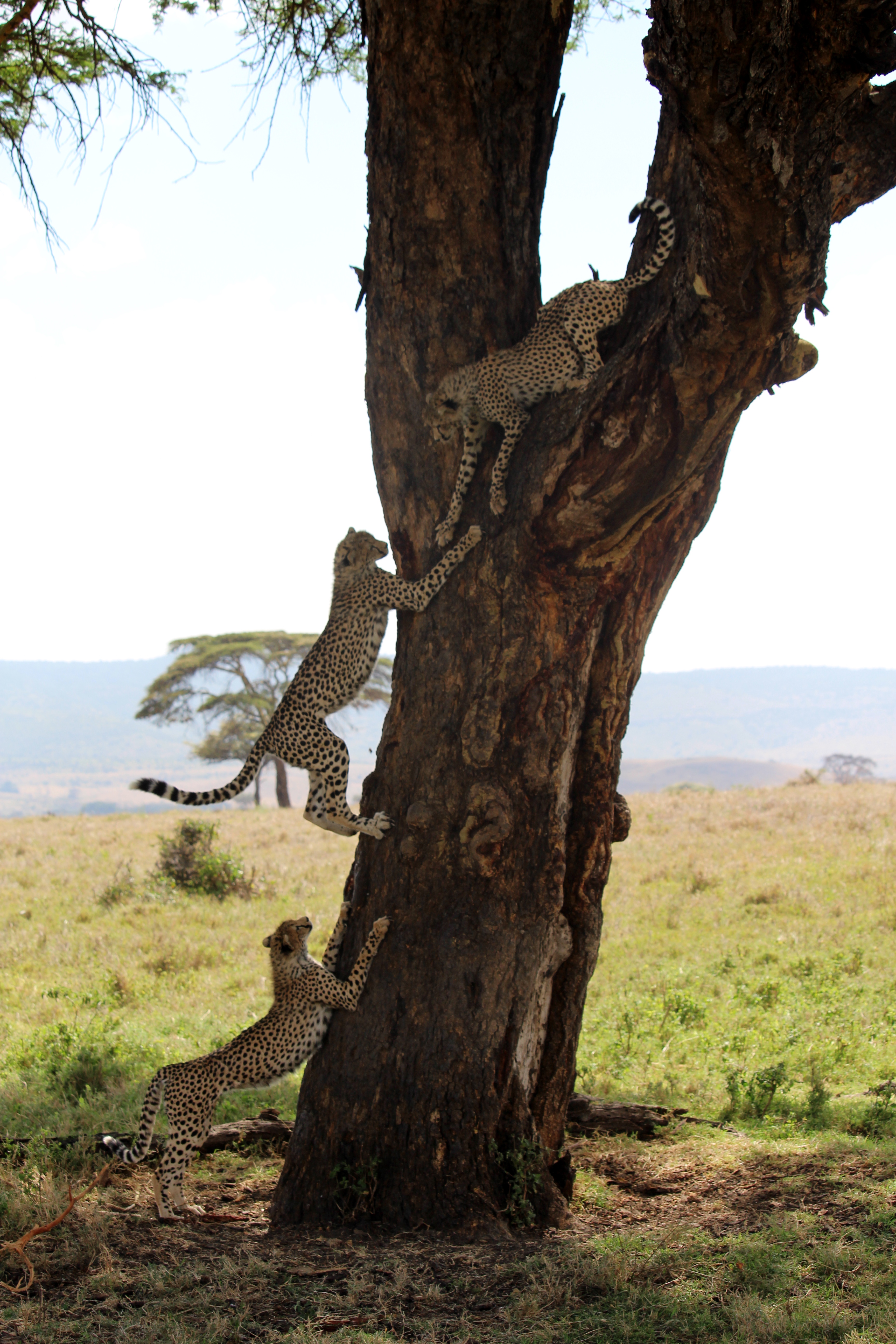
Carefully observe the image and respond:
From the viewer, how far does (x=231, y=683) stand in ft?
110

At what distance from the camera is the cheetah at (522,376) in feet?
15.3

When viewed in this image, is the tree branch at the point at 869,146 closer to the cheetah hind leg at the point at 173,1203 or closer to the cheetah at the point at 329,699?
the cheetah at the point at 329,699

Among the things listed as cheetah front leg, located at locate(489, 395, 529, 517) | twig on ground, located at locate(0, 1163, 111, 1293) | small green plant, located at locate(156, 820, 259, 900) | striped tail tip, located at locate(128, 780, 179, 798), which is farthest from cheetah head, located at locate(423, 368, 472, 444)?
small green plant, located at locate(156, 820, 259, 900)

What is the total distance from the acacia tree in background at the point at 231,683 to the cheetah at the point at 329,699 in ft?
84.8

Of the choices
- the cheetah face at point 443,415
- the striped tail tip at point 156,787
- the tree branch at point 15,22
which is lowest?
the striped tail tip at point 156,787

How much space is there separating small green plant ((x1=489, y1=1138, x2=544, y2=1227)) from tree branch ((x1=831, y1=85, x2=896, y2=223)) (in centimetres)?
394

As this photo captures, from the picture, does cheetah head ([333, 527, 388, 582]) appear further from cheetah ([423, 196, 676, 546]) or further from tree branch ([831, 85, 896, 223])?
tree branch ([831, 85, 896, 223])

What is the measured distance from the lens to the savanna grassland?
3229 mm

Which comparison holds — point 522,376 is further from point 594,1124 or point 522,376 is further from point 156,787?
point 594,1124

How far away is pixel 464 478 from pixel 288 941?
2.36 metres

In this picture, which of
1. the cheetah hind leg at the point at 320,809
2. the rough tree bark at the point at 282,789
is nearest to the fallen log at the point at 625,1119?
the cheetah hind leg at the point at 320,809

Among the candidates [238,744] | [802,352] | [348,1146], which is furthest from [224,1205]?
[238,744]

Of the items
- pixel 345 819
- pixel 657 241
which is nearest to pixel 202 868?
pixel 345 819

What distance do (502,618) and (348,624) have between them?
1.13 m
